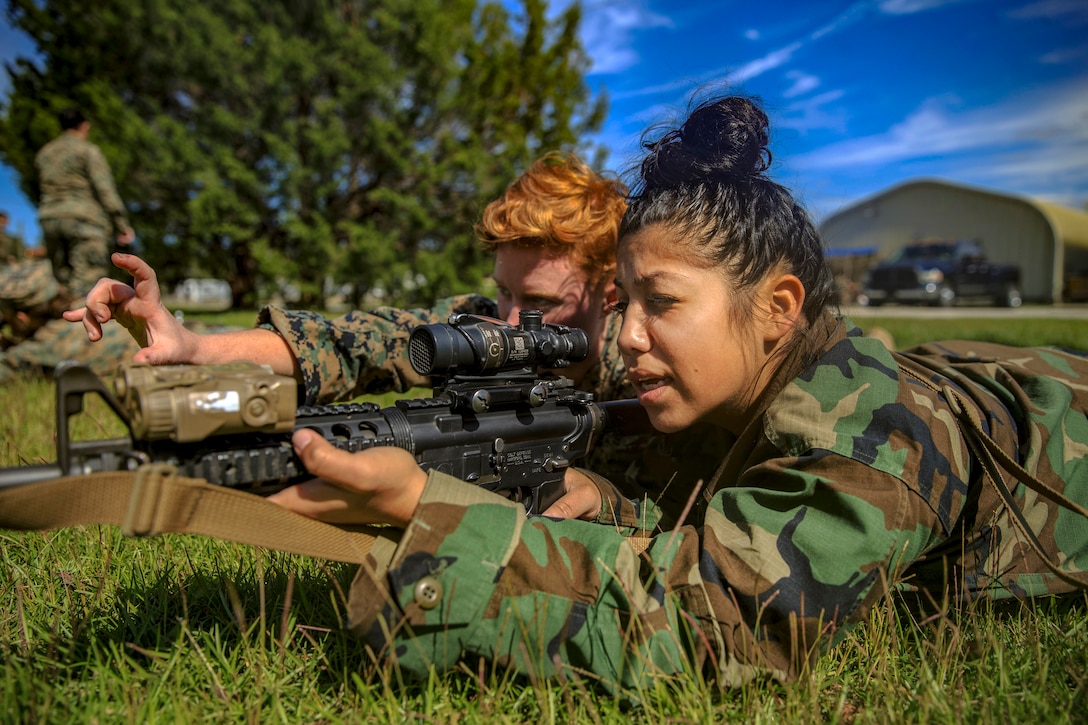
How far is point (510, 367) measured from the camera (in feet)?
7.64

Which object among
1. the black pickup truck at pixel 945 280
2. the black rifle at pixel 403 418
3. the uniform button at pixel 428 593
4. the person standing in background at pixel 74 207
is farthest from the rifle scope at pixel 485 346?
the black pickup truck at pixel 945 280

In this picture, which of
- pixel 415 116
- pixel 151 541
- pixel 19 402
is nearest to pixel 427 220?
pixel 415 116

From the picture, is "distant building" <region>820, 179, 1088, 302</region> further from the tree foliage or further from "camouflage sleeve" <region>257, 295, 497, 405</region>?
"camouflage sleeve" <region>257, 295, 497, 405</region>

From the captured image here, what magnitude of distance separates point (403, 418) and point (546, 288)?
1.36m

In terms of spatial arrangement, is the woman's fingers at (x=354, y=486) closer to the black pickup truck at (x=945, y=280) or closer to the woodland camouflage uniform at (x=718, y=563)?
the woodland camouflage uniform at (x=718, y=563)

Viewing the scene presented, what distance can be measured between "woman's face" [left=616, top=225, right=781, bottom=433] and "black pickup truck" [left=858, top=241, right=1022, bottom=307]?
28.0m

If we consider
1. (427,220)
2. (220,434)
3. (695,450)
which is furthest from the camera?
(427,220)

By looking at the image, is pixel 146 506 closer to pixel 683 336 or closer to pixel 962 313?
pixel 683 336

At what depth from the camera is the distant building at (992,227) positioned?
127 feet

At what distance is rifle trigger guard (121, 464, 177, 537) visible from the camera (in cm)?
140

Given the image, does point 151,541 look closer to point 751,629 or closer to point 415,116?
point 751,629

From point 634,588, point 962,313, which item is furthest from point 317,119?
point 962,313

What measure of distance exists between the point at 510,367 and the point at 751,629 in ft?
3.68

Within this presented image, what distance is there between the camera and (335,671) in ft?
6.16
